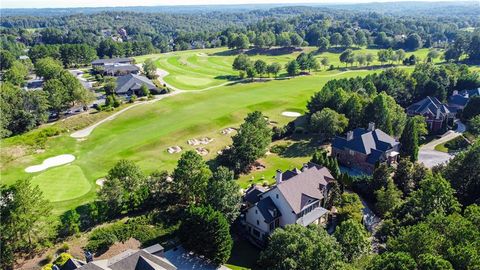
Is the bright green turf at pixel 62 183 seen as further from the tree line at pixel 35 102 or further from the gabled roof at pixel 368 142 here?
A: the gabled roof at pixel 368 142

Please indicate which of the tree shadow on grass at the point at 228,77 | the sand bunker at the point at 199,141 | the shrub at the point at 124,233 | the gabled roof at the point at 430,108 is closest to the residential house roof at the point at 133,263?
the shrub at the point at 124,233

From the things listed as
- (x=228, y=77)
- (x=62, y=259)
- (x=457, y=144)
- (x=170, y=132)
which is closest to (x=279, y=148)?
(x=170, y=132)

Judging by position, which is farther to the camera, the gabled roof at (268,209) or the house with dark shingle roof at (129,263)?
the gabled roof at (268,209)

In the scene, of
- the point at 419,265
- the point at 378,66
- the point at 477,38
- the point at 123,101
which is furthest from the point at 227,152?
the point at 477,38

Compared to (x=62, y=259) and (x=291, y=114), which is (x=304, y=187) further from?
(x=291, y=114)

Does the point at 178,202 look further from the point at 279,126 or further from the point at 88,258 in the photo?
the point at 279,126

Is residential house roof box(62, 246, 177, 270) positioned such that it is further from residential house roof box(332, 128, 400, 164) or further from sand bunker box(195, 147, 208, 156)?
residential house roof box(332, 128, 400, 164)
